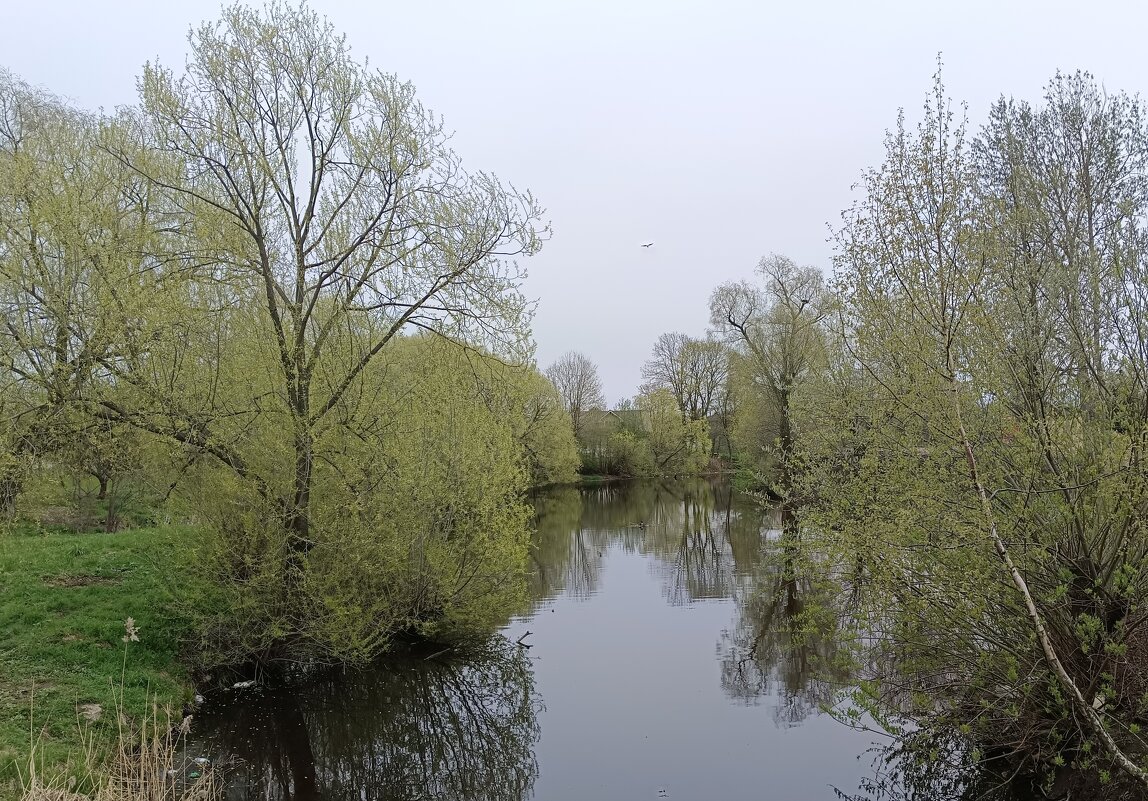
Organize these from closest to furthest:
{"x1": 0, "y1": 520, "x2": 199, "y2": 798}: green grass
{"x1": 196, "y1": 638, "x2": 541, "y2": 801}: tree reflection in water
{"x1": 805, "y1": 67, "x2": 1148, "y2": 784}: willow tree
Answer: {"x1": 805, "y1": 67, "x2": 1148, "y2": 784}: willow tree, {"x1": 0, "y1": 520, "x2": 199, "y2": 798}: green grass, {"x1": 196, "y1": 638, "x2": 541, "y2": 801}: tree reflection in water

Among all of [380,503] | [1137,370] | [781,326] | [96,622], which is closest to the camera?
[1137,370]

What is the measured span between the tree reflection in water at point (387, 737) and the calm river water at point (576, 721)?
25 mm

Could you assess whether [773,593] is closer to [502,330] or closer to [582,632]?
[582,632]

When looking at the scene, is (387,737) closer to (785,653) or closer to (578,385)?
(785,653)

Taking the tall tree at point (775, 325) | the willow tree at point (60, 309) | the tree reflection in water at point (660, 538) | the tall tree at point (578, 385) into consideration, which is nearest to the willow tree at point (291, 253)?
the willow tree at point (60, 309)

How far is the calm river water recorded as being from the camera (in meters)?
7.84

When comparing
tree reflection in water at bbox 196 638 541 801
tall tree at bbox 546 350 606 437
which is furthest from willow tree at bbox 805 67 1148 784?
tall tree at bbox 546 350 606 437

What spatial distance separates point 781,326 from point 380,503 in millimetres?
24116

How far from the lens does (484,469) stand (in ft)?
38.8

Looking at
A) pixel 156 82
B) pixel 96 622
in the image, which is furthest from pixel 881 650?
pixel 156 82

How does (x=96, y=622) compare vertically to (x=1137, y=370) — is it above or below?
below

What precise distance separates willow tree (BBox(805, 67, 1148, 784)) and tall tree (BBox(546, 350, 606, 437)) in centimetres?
4588

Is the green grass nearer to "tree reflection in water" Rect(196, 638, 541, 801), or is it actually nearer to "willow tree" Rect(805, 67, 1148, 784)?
"tree reflection in water" Rect(196, 638, 541, 801)

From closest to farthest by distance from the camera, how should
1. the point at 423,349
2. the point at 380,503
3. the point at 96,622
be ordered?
the point at 96,622
the point at 380,503
the point at 423,349
